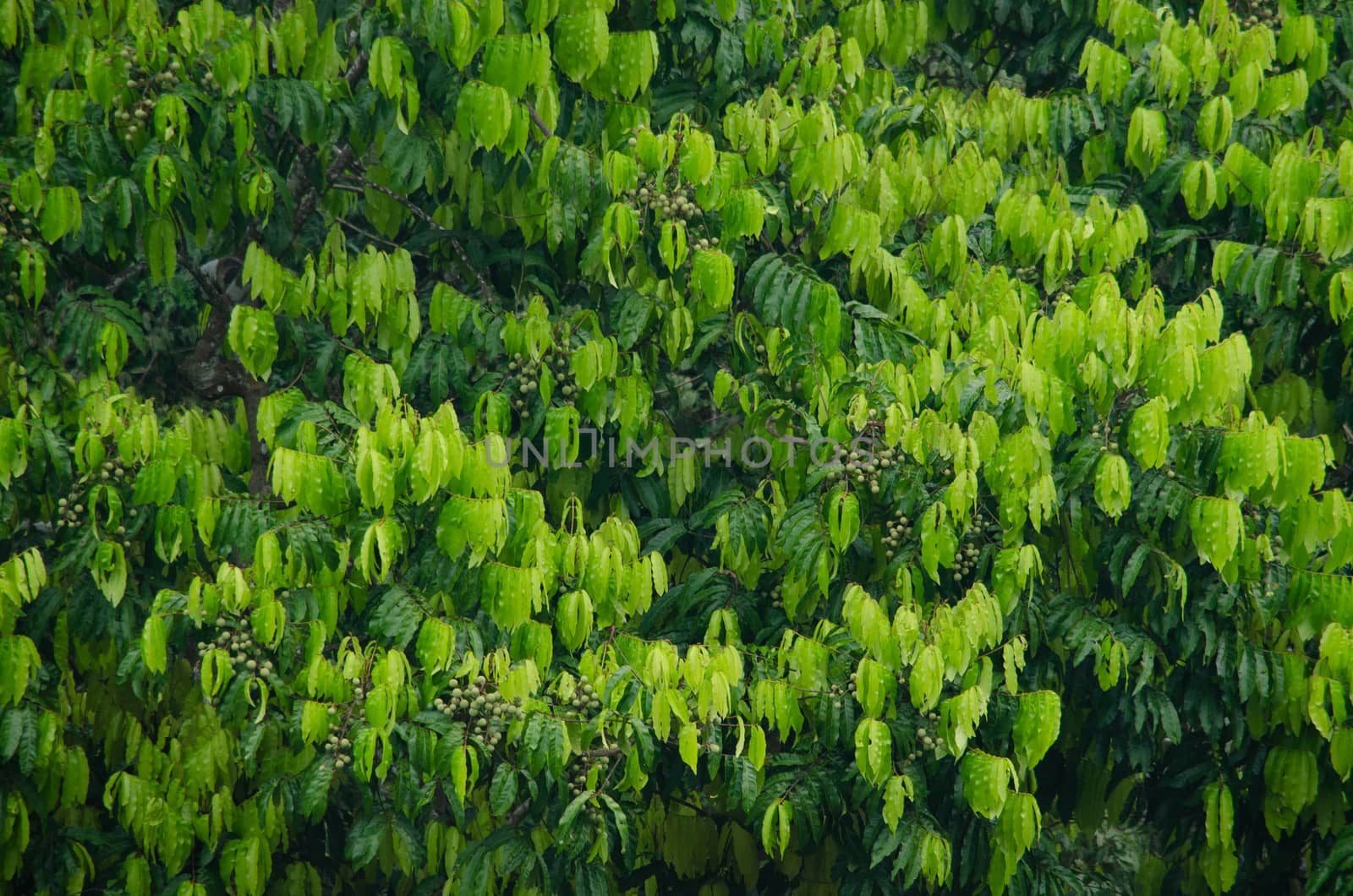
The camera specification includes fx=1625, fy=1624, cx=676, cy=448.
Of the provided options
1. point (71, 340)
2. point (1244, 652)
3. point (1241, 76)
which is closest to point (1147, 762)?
point (1244, 652)

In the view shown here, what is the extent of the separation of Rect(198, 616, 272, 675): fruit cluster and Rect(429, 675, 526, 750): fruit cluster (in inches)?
20.5

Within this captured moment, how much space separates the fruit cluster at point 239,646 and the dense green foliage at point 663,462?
0.9 inches

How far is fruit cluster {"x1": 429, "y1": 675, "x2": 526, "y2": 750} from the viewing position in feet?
14.4

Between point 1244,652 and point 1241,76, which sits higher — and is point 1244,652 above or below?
below

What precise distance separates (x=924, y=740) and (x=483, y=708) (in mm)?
1283

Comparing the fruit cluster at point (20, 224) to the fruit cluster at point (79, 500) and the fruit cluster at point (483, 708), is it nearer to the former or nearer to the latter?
the fruit cluster at point (79, 500)

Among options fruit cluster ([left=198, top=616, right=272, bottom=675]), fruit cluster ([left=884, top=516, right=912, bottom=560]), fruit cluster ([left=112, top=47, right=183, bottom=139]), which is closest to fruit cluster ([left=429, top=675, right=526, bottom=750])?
fruit cluster ([left=198, top=616, right=272, bottom=675])

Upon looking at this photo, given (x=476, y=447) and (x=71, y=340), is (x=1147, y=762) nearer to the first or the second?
(x=476, y=447)

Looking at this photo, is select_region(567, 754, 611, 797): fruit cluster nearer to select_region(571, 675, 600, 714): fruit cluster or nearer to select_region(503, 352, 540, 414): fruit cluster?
select_region(571, 675, 600, 714): fruit cluster

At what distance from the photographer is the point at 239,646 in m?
4.55

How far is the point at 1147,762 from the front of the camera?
203 inches

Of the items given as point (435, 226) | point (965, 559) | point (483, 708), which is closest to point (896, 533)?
point (965, 559)

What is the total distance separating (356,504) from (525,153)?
130 cm

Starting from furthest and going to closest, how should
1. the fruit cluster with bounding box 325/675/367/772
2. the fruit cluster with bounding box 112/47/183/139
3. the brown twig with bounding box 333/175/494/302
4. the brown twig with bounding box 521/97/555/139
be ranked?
the brown twig with bounding box 333/175/494/302 < the brown twig with bounding box 521/97/555/139 < the fruit cluster with bounding box 112/47/183/139 < the fruit cluster with bounding box 325/675/367/772
